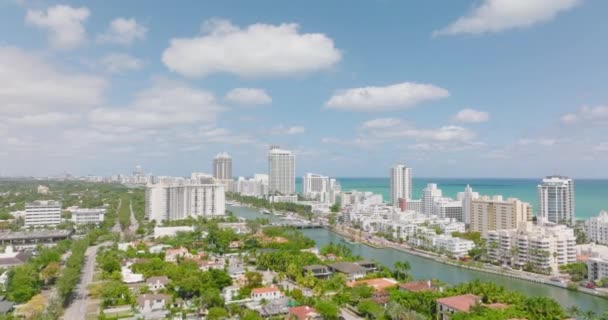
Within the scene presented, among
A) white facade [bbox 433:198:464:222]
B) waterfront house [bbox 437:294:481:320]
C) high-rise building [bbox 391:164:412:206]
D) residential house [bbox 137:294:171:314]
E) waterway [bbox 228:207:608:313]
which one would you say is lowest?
waterway [bbox 228:207:608:313]

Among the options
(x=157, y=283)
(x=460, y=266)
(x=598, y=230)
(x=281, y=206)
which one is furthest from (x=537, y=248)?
(x=281, y=206)

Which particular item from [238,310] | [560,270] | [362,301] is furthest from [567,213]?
[238,310]

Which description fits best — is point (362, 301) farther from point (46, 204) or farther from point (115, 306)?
point (46, 204)

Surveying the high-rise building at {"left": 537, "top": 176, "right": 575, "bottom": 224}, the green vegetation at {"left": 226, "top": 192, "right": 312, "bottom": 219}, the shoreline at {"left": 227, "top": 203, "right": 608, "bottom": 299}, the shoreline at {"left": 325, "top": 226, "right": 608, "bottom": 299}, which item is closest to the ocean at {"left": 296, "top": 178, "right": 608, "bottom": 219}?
the high-rise building at {"left": 537, "top": 176, "right": 575, "bottom": 224}

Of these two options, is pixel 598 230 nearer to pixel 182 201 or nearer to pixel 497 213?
pixel 497 213

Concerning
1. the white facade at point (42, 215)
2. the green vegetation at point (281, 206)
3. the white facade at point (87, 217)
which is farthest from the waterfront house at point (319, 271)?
the green vegetation at point (281, 206)

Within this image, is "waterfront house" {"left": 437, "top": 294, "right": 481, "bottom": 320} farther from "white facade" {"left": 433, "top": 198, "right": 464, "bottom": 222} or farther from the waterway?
"white facade" {"left": 433, "top": 198, "right": 464, "bottom": 222}
